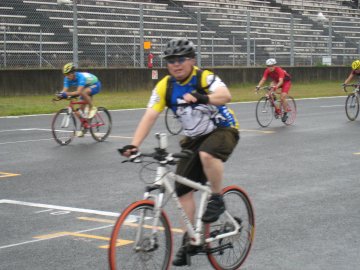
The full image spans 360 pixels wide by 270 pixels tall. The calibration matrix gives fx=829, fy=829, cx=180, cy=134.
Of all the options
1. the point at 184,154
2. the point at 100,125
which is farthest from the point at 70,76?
the point at 184,154


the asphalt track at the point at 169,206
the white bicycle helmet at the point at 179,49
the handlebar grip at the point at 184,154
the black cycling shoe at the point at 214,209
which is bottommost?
the asphalt track at the point at 169,206

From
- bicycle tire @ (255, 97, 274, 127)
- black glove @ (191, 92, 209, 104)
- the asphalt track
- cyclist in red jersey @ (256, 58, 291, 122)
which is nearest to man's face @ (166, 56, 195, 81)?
black glove @ (191, 92, 209, 104)

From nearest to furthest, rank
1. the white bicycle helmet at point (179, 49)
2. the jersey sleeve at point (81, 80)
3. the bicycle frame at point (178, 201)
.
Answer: the bicycle frame at point (178, 201) < the white bicycle helmet at point (179, 49) < the jersey sleeve at point (81, 80)

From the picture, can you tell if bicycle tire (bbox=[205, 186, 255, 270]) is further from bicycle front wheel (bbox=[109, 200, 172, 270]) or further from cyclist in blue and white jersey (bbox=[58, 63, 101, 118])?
cyclist in blue and white jersey (bbox=[58, 63, 101, 118])

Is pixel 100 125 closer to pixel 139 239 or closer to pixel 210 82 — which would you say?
pixel 210 82

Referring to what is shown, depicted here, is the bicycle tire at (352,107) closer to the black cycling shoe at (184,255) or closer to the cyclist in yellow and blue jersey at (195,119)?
the cyclist in yellow and blue jersey at (195,119)

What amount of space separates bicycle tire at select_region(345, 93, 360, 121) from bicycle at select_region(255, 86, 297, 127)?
1.53 metres

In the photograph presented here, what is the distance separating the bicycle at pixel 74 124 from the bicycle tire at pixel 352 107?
276 inches

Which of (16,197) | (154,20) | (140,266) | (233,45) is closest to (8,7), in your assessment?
(154,20)

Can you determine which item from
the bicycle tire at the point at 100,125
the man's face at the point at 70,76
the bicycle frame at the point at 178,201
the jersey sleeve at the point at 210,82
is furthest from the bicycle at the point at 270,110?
the jersey sleeve at the point at 210,82

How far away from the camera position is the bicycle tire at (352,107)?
20.7m

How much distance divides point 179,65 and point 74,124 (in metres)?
10.4

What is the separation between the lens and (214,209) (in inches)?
242

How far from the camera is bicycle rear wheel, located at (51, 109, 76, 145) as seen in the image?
1584 cm
